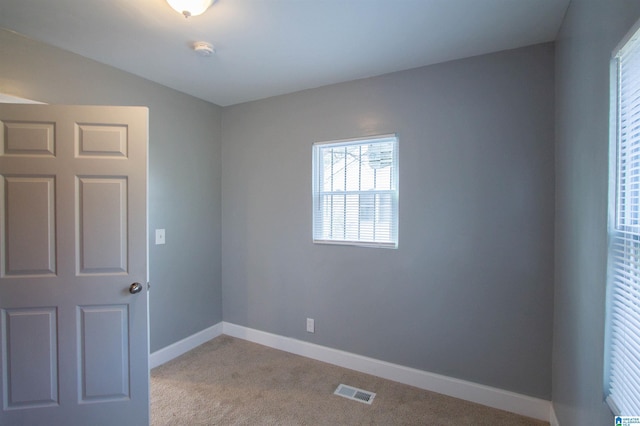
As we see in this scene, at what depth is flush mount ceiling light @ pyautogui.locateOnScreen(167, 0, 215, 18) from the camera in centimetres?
149

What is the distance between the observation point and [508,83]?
2018 mm

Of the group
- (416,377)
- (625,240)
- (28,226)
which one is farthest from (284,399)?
(625,240)

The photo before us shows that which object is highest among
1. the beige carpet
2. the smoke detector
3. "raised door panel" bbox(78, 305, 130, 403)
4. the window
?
the smoke detector

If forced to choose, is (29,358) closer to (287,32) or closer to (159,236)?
(159,236)

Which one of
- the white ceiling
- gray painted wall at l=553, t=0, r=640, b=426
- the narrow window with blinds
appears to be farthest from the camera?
the white ceiling

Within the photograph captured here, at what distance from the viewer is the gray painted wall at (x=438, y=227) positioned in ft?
6.45

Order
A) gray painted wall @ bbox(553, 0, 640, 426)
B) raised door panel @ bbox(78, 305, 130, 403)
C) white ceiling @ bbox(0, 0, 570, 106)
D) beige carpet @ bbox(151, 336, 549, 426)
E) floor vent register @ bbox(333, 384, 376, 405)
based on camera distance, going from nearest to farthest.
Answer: gray painted wall @ bbox(553, 0, 640, 426)
white ceiling @ bbox(0, 0, 570, 106)
raised door panel @ bbox(78, 305, 130, 403)
beige carpet @ bbox(151, 336, 549, 426)
floor vent register @ bbox(333, 384, 376, 405)

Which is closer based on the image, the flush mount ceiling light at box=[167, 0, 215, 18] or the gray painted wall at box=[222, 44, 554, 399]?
the flush mount ceiling light at box=[167, 0, 215, 18]

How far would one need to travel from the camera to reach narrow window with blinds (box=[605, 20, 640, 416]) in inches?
35.9

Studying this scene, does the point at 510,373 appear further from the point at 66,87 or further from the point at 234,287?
the point at 66,87

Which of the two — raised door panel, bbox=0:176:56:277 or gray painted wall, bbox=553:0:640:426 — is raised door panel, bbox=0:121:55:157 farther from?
gray painted wall, bbox=553:0:640:426

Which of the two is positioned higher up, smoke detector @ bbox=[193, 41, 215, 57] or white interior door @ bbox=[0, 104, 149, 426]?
smoke detector @ bbox=[193, 41, 215, 57]

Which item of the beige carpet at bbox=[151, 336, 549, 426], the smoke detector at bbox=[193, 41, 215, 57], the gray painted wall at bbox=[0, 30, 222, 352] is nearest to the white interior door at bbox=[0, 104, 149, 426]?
the beige carpet at bbox=[151, 336, 549, 426]

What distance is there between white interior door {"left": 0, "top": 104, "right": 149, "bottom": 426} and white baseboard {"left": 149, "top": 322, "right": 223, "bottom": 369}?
85 centimetres
